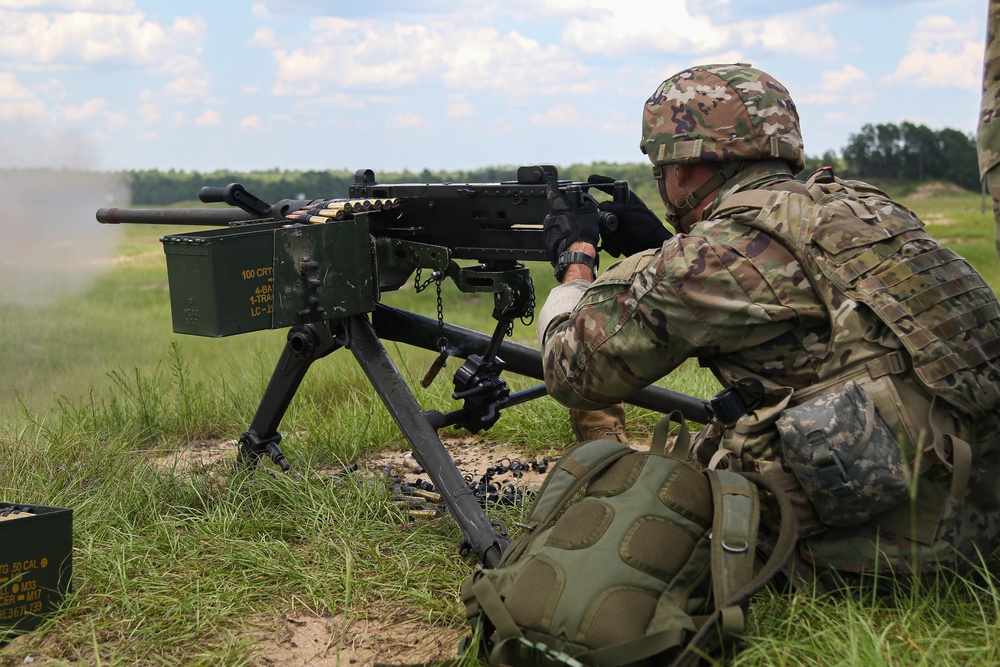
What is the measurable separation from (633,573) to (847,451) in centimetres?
70

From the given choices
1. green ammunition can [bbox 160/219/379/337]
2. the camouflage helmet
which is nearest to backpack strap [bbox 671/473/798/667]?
the camouflage helmet

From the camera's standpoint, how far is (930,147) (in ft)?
87.7

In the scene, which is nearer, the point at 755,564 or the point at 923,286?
the point at 923,286

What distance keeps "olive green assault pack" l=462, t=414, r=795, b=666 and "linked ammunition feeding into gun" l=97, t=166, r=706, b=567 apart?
0.87m

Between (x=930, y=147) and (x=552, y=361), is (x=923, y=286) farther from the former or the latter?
(x=930, y=147)

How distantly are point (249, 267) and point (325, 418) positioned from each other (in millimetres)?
2090

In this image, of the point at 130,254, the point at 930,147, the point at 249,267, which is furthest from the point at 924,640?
the point at 930,147

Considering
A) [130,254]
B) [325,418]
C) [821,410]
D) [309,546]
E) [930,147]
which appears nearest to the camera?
[821,410]

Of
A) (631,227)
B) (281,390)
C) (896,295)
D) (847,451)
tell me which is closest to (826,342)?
(896,295)

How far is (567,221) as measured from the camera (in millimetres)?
3721

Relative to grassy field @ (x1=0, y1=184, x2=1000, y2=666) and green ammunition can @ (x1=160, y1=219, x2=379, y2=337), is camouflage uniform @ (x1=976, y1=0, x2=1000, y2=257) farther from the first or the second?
green ammunition can @ (x1=160, y1=219, x2=379, y2=337)

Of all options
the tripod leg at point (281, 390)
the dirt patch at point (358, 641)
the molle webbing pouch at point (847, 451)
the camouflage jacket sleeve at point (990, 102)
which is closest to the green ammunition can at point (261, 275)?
the tripod leg at point (281, 390)

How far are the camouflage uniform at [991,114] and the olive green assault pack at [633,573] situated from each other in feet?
3.74

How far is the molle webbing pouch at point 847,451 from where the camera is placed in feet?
9.09
